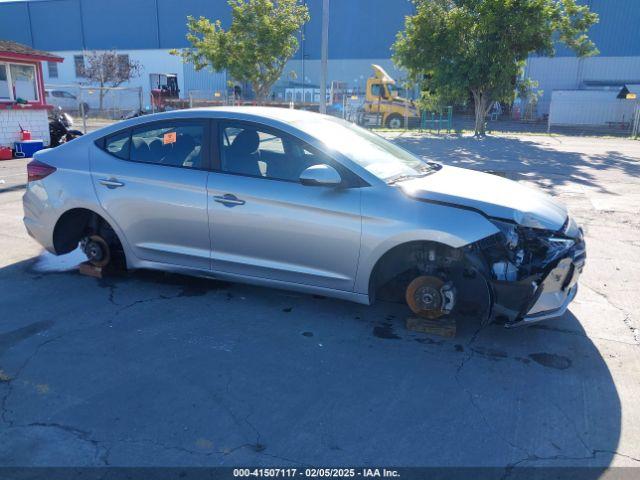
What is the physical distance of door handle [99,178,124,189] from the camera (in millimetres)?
4629

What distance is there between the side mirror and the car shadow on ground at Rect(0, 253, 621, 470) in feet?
3.75

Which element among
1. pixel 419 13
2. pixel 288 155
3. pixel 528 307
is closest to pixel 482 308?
pixel 528 307

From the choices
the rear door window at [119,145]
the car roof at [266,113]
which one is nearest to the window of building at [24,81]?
the rear door window at [119,145]

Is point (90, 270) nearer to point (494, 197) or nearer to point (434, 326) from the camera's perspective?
point (434, 326)

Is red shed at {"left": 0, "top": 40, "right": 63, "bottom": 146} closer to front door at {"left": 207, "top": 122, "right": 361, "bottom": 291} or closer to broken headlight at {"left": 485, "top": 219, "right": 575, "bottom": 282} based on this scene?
front door at {"left": 207, "top": 122, "right": 361, "bottom": 291}

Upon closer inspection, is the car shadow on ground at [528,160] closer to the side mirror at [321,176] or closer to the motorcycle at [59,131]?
the side mirror at [321,176]

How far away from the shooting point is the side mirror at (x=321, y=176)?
3887 mm

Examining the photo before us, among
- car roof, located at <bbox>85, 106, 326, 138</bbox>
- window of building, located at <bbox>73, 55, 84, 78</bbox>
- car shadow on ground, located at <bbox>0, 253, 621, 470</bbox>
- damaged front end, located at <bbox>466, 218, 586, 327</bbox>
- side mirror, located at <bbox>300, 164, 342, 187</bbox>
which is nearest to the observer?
car shadow on ground, located at <bbox>0, 253, 621, 470</bbox>

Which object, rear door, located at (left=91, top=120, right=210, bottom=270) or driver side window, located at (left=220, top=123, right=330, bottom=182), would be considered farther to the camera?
rear door, located at (left=91, top=120, right=210, bottom=270)

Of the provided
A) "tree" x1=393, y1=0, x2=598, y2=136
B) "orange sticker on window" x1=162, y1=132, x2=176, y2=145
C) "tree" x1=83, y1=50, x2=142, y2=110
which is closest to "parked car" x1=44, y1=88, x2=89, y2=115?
"tree" x1=83, y1=50, x2=142, y2=110

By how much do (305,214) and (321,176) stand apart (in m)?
0.33

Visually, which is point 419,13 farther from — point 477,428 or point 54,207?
point 477,428

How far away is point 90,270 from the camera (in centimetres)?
513

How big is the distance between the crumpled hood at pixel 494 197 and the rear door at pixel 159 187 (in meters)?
1.77
